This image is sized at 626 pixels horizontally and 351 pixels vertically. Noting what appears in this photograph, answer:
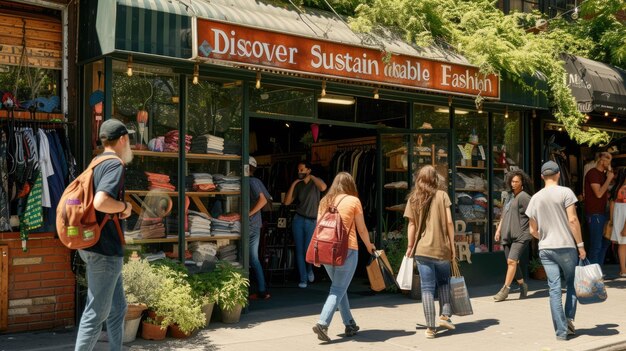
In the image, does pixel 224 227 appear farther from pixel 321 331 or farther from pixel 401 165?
pixel 401 165

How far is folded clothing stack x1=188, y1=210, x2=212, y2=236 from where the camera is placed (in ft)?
28.5

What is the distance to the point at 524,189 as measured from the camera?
1049cm

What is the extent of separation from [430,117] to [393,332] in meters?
4.81

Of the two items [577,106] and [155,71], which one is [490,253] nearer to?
[577,106]

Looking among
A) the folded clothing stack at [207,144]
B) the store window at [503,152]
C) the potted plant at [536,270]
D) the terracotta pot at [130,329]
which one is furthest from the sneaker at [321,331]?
the potted plant at [536,270]

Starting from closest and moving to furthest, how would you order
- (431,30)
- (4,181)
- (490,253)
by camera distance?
(4,181) < (431,30) < (490,253)

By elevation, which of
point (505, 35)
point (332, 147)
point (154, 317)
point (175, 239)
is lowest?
point (154, 317)

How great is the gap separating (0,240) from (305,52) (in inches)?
164

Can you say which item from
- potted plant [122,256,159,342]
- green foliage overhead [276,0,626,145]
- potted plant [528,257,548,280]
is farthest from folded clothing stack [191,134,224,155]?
potted plant [528,257,548,280]

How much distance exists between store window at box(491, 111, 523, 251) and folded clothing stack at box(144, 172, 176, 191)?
6.55 m

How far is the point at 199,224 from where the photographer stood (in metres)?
8.75

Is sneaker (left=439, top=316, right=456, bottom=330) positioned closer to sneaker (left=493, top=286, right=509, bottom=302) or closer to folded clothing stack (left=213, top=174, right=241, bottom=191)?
sneaker (left=493, top=286, right=509, bottom=302)

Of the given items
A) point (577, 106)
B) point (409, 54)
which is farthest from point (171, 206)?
point (577, 106)

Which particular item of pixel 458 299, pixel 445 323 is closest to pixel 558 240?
pixel 458 299
